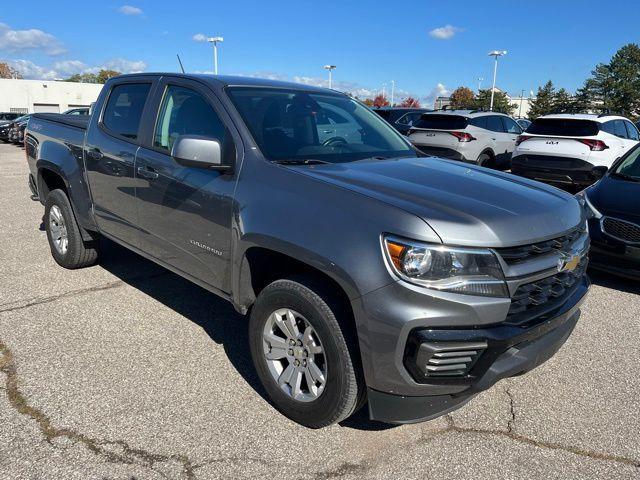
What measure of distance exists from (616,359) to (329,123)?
2.70 m

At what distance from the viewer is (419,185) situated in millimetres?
2783

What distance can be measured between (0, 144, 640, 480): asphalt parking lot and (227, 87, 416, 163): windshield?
1520mm

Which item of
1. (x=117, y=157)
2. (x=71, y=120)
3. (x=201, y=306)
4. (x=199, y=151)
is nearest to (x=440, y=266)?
(x=199, y=151)

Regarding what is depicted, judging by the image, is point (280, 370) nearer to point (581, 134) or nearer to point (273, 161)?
point (273, 161)

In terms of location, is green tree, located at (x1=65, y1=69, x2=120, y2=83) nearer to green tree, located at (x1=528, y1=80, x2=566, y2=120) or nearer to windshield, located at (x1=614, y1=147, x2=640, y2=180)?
green tree, located at (x1=528, y1=80, x2=566, y2=120)

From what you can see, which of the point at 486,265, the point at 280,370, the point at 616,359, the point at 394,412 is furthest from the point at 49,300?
the point at 616,359

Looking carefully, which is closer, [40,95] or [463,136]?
[463,136]

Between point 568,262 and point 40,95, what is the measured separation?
201ft

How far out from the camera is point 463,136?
11719 mm

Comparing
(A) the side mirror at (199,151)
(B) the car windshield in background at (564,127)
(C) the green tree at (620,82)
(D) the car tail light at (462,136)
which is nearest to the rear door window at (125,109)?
(A) the side mirror at (199,151)

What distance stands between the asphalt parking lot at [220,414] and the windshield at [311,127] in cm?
152

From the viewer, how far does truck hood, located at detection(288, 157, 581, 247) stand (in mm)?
2332

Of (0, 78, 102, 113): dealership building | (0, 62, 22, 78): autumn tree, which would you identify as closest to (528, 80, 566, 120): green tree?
(0, 78, 102, 113): dealership building

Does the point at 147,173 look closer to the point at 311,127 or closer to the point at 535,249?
the point at 311,127
